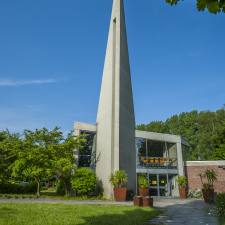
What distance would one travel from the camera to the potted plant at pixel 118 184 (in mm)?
14062

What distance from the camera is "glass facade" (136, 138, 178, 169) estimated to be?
18766 millimetres

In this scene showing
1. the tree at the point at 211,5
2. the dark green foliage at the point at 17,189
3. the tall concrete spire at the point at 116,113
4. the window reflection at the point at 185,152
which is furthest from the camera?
the window reflection at the point at 185,152

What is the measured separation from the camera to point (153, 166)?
61.7ft

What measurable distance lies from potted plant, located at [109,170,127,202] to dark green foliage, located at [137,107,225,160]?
79.3 ft

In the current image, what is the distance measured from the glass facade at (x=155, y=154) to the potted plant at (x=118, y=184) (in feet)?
13.7

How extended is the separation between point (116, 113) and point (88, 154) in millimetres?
4181

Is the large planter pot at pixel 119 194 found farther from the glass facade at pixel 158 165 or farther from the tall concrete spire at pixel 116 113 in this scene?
the glass facade at pixel 158 165

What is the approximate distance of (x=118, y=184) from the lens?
47.7ft

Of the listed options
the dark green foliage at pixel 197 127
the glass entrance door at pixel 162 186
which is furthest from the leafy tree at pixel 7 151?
the dark green foliage at pixel 197 127

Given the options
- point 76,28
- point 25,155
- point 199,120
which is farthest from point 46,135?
point 199,120

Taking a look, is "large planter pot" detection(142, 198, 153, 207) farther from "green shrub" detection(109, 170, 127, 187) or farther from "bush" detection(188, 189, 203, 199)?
"bush" detection(188, 189, 203, 199)

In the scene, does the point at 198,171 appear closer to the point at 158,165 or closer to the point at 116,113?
the point at 158,165

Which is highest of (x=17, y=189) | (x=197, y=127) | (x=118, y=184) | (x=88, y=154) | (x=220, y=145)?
(x=197, y=127)

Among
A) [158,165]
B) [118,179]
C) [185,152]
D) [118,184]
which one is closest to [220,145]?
[185,152]
